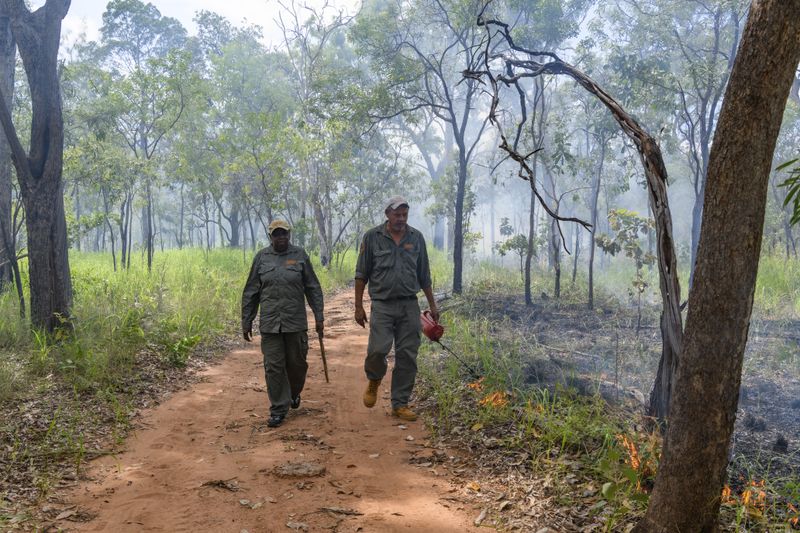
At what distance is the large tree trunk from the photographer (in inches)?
93.7

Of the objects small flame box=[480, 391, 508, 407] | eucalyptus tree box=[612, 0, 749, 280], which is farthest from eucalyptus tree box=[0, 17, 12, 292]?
eucalyptus tree box=[612, 0, 749, 280]

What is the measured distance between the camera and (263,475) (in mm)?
4227

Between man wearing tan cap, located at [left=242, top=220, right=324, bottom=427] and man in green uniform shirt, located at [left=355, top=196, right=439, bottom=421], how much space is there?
59 cm

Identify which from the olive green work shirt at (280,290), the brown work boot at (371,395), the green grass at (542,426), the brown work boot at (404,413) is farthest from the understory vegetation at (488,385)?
the olive green work shirt at (280,290)

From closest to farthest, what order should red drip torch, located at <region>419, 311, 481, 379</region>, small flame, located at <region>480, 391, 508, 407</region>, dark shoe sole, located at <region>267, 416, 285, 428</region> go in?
small flame, located at <region>480, 391, 508, 407</region> < dark shoe sole, located at <region>267, 416, 285, 428</region> < red drip torch, located at <region>419, 311, 481, 379</region>

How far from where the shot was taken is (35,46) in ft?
24.2

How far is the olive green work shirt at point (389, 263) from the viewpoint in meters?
5.56

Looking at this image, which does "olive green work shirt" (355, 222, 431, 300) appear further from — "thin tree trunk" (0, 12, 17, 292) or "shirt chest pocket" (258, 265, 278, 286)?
"thin tree trunk" (0, 12, 17, 292)

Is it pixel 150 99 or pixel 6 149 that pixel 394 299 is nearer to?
pixel 6 149

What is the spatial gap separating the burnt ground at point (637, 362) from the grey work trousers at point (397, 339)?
4.69 feet

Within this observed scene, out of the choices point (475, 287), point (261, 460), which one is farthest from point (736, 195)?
point (475, 287)

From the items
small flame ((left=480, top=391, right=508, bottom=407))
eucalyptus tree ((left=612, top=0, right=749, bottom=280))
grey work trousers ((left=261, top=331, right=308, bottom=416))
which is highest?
eucalyptus tree ((left=612, top=0, right=749, bottom=280))

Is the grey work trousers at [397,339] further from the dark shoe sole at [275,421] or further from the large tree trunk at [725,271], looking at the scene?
the large tree trunk at [725,271]

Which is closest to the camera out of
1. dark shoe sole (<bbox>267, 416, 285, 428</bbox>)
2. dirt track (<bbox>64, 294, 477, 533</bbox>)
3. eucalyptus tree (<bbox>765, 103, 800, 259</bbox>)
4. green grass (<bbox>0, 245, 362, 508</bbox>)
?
dirt track (<bbox>64, 294, 477, 533</bbox>)
